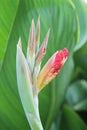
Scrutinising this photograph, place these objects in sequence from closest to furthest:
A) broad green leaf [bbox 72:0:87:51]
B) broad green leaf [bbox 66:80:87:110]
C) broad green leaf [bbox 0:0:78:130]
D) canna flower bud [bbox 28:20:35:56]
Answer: canna flower bud [bbox 28:20:35:56] → broad green leaf [bbox 0:0:78:130] → broad green leaf [bbox 72:0:87:51] → broad green leaf [bbox 66:80:87:110]

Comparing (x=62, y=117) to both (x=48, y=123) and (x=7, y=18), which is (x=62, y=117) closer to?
(x=48, y=123)

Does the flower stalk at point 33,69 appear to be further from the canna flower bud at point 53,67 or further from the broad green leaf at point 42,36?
the broad green leaf at point 42,36

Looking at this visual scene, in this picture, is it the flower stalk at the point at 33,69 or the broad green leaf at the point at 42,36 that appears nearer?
the flower stalk at the point at 33,69

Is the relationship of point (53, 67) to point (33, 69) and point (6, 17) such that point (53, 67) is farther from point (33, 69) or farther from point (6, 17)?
point (6, 17)

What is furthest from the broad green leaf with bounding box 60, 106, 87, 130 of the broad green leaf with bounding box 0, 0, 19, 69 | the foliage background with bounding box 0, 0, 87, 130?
the broad green leaf with bounding box 0, 0, 19, 69

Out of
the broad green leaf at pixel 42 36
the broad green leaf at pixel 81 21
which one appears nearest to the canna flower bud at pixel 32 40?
the broad green leaf at pixel 42 36

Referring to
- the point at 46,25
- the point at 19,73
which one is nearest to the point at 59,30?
the point at 46,25

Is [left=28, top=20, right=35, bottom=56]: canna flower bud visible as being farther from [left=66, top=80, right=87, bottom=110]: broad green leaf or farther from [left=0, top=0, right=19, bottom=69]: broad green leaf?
[left=66, top=80, right=87, bottom=110]: broad green leaf

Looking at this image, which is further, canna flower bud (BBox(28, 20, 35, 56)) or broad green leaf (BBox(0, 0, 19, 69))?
broad green leaf (BBox(0, 0, 19, 69))
